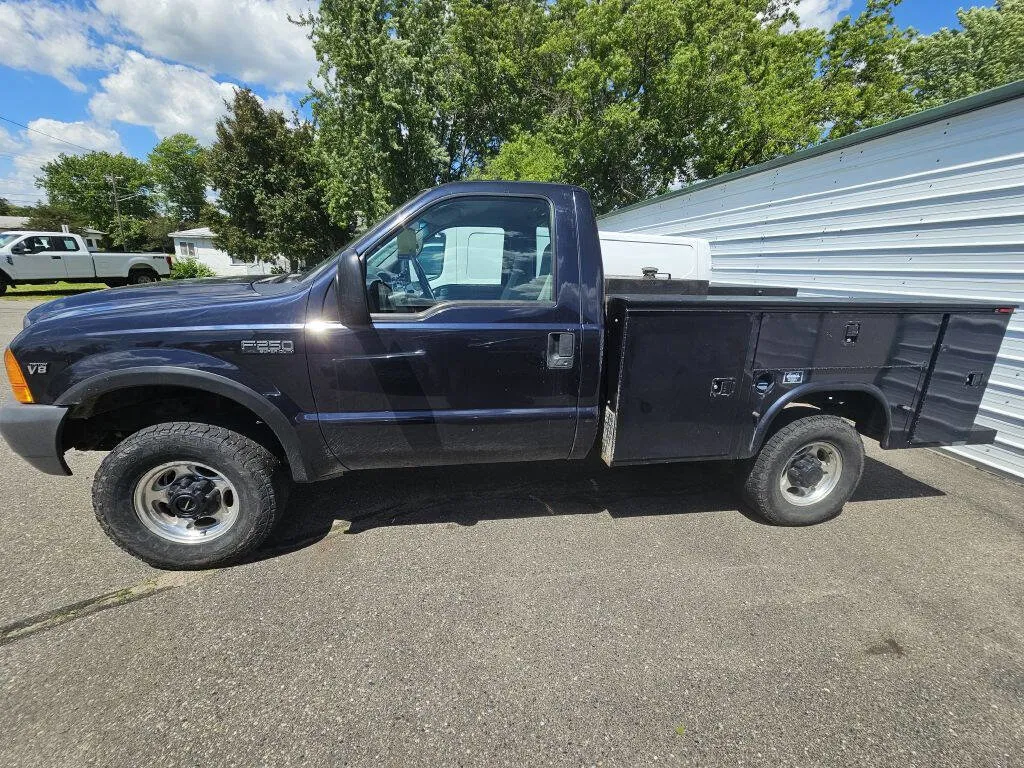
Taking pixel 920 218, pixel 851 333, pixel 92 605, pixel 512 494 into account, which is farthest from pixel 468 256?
pixel 920 218

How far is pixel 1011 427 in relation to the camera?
157 inches

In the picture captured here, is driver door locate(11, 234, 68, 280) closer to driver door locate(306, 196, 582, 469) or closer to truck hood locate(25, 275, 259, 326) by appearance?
truck hood locate(25, 275, 259, 326)

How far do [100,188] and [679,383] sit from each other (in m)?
76.5

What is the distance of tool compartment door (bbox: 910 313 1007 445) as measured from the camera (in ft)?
9.66

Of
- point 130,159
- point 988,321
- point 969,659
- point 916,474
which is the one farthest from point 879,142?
point 130,159

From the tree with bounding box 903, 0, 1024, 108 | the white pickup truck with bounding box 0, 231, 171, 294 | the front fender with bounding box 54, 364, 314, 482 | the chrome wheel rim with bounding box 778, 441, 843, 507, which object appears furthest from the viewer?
the tree with bounding box 903, 0, 1024, 108

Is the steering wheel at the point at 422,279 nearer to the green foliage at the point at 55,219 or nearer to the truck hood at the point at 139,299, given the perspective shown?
the truck hood at the point at 139,299

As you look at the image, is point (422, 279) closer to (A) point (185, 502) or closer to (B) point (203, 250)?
(A) point (185, 502)

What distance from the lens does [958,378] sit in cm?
300

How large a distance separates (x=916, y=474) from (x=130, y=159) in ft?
269

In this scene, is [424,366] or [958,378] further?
[958,378]

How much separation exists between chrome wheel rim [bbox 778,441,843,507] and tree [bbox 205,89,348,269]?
75.5ft

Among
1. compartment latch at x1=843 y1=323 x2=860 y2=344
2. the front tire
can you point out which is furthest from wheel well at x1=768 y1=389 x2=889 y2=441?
the front tire

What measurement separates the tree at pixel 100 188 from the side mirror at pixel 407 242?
218ft
